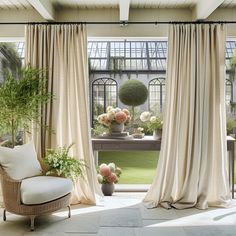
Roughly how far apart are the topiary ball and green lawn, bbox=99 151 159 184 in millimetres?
1387

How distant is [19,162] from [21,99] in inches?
31.9

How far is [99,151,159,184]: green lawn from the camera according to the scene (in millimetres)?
5828

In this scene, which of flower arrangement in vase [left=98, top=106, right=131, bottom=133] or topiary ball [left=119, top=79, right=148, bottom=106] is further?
topiary ball [left=119, top=79, right=148, bottom=106]

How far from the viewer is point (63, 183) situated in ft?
12.5

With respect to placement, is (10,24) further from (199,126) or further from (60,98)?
(199,126)

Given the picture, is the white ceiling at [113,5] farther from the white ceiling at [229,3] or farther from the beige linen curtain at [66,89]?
the beige linen curtain at [66,89]

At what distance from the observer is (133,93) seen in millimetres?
5137

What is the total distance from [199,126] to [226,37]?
1293mm

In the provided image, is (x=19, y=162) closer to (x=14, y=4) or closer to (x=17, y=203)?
(x=17, y=203)

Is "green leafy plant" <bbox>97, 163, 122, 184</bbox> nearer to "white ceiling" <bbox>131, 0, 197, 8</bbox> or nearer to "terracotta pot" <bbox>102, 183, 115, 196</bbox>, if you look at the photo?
"terracotta pot" <bbox>102, 183, 115, 196</bbox>

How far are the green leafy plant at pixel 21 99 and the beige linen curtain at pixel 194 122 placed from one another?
1689 millimetres

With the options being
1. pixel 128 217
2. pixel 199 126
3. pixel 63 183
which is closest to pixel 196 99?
pixel 199 126

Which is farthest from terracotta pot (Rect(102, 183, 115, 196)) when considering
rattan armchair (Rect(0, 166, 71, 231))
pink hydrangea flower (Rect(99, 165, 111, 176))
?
rattan armchair (Rect(0, 166, 71, 231))

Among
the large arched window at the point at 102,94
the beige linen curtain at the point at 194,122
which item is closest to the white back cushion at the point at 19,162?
the beige linen curtain at the point at 194,122
